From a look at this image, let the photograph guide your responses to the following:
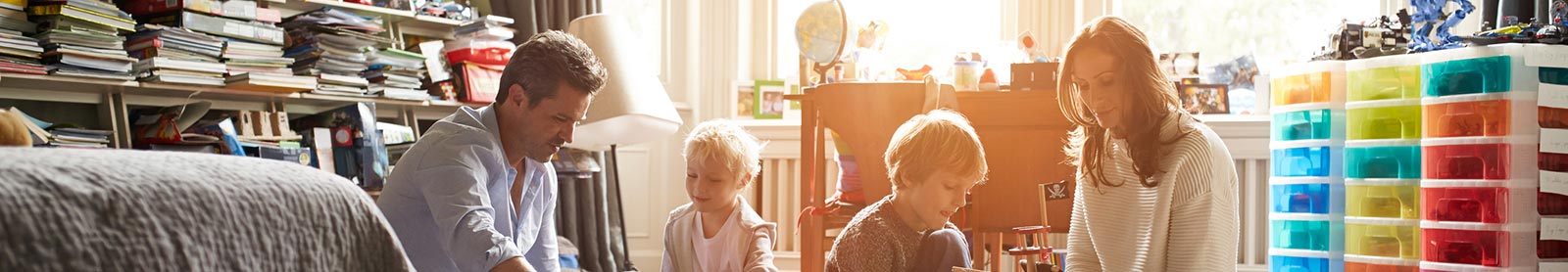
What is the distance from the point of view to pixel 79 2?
9.37 ft

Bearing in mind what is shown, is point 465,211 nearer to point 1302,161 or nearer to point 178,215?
point 178,215

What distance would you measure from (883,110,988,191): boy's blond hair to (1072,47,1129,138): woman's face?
0.29m

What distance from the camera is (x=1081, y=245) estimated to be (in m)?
1.89

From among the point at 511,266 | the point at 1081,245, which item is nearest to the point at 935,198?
the point at 1081,245

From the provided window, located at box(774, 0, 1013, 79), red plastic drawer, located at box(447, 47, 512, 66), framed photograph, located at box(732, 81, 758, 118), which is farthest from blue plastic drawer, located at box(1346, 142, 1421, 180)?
red plastic drawer, located at box(447, 47, 512, 66)

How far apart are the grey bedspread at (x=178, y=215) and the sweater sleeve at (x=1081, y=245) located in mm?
1512

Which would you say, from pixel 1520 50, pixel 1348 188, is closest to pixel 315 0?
pixel 1348 188

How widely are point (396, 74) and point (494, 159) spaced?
212cm

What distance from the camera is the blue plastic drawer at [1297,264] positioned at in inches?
136

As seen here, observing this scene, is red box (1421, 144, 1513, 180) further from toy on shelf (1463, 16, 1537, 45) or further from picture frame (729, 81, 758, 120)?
picture frame (729, 81, 758, 120)

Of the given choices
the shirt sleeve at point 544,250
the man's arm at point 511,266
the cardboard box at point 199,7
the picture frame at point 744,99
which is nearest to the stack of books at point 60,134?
the cardboard box at point 199,7

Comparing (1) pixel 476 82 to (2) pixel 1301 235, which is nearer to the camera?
(2) pixel 1301 235

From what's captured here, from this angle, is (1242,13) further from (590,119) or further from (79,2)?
(79,2)

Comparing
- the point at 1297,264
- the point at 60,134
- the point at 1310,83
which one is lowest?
the point at 1297,264
